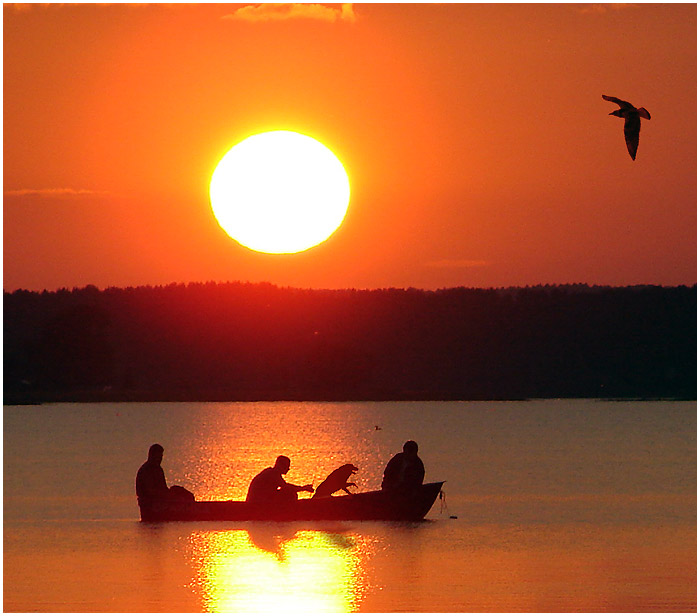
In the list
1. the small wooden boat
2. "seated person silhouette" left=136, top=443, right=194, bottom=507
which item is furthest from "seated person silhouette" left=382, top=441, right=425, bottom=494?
"seated person silhouette" left=136, top=443, right=194, bottom=507

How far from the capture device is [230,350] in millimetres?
134250

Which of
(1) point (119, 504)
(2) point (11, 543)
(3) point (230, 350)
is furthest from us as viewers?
(3) point (230, 350)

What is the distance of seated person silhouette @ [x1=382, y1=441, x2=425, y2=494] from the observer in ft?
87.4

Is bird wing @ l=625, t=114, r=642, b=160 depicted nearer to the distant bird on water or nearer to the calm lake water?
the distant bird on water

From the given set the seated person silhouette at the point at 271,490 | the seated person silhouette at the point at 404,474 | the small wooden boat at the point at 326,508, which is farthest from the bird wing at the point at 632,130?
the seated person silhouette at the point at 271,490

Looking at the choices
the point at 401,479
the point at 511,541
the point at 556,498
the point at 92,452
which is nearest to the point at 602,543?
the point at 511,541

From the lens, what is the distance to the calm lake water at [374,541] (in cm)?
2006

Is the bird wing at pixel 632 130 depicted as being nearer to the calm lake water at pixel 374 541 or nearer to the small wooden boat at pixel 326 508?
the calm lake water at pixel 374 541

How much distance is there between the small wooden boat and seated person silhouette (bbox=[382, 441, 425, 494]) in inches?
5.5

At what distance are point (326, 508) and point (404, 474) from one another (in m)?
1.59

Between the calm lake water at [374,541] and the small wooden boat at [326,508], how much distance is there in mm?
266

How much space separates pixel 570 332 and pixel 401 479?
11266 centimetres

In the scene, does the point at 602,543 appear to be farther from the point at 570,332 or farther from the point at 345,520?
the point at 570,332

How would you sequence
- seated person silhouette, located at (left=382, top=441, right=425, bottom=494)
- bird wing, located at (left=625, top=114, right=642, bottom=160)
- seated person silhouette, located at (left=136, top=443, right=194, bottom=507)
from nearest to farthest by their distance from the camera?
bird wing, located at (left=625, top=114, right=642, bottom=160), seated person silhouette, located at (left=382, top=441, right=425, bottom=494), seated person silhouette, located at (left=136, top=443, right=194, bottom=507)
